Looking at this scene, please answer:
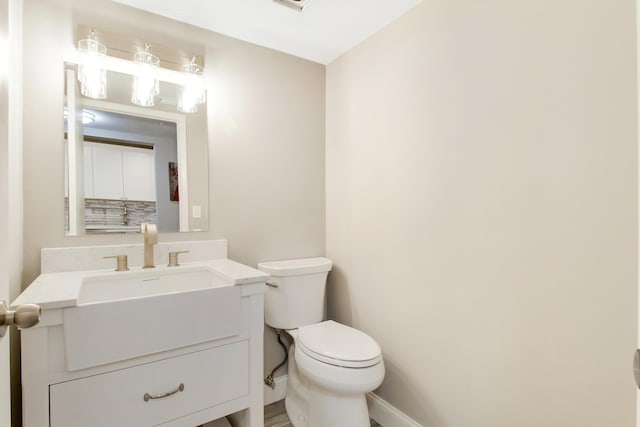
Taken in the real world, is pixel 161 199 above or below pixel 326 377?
above

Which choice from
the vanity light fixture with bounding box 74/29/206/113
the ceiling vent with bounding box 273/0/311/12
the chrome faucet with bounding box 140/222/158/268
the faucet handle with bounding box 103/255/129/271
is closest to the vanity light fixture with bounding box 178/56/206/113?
the vanity light fixture with bounding box 74/29/206/113

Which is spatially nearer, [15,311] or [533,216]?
[15,311]

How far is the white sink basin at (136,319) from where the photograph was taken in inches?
39.4

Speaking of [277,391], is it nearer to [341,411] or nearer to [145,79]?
[341,411]

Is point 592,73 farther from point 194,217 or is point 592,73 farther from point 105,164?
point 105,164

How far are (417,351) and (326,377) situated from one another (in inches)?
18.8

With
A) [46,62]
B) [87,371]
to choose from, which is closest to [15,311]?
[87,371]

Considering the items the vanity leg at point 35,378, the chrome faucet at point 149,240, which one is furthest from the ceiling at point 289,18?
the vanity leg at point 35,378

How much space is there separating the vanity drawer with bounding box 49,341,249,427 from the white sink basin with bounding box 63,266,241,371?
0.22ft

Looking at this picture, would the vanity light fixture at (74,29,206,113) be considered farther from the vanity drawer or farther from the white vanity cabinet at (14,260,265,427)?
the vanity drawer

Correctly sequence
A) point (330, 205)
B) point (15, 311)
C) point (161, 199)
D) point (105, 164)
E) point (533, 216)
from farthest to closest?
point (330, 205), point (161, 199), point (105, 164), point (533, 216), point (15, 311)

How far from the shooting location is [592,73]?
3.25 feet

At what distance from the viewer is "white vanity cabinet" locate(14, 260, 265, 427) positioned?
97 centimetres

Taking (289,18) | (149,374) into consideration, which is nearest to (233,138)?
(289,18)
